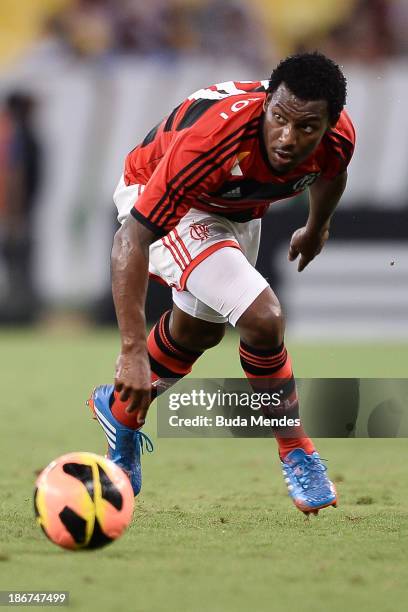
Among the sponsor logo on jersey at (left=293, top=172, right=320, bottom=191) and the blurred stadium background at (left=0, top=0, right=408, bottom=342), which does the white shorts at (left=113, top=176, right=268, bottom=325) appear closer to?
the sponsor logo on jersey at (left=293, top=172, right=320, bottom=191)

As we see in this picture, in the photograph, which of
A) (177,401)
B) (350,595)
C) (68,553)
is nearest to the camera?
(350,595)

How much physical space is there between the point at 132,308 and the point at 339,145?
52.7 inches

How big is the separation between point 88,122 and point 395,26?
463cm

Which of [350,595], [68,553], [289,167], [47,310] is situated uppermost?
[289,167]

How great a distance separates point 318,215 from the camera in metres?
5.93

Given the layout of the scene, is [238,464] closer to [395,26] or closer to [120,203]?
[120,203]

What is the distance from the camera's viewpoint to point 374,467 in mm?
6801

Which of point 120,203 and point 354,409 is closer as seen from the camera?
point 120,203

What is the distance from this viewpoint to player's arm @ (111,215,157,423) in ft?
14.9

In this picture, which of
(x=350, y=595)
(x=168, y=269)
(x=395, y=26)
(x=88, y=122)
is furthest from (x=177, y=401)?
(x=395, y=26)

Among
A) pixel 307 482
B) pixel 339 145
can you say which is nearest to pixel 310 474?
pixel 307 482

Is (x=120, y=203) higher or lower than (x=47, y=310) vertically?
higher

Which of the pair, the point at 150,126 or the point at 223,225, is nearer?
the point at 223,225

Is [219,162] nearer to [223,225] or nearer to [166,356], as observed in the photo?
[223,225]
